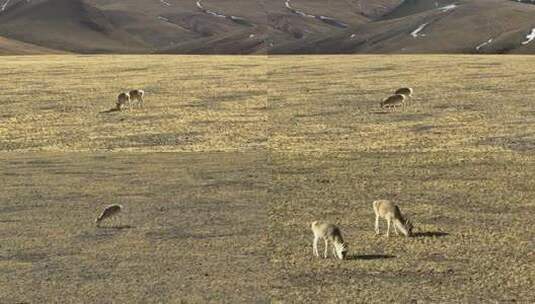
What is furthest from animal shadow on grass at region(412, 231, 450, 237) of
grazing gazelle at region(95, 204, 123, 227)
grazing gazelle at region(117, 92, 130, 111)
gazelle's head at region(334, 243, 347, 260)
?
grazing gazelle at region(117, 92, 130, 111)

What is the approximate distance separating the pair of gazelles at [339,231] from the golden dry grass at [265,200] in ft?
0.76

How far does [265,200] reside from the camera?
17734 mm

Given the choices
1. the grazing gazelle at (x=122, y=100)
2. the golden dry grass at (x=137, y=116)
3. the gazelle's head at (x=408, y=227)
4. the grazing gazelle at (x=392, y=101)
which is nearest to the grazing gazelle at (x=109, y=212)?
the gazelle's head at (x=408, y=227)

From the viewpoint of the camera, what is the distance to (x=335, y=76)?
6381cm

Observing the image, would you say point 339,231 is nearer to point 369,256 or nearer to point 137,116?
point 369,256

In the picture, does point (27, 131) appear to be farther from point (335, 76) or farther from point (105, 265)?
point (335, 76)

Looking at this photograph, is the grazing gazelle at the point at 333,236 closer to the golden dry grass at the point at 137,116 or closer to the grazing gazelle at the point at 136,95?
the golden dry grass at the point at 137,116

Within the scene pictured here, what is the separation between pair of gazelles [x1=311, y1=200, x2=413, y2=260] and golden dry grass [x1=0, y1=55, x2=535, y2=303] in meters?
0.23

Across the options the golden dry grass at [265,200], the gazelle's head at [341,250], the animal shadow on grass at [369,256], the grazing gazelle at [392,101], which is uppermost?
the gazelle's head at [341,250]

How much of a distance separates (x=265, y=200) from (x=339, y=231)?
5176mm

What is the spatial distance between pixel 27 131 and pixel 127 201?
1407cm

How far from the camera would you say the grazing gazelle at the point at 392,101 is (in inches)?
1494

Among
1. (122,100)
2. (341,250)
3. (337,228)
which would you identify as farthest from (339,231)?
(122,100)

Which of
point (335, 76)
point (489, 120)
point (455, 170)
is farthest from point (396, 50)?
point (455, 170)
